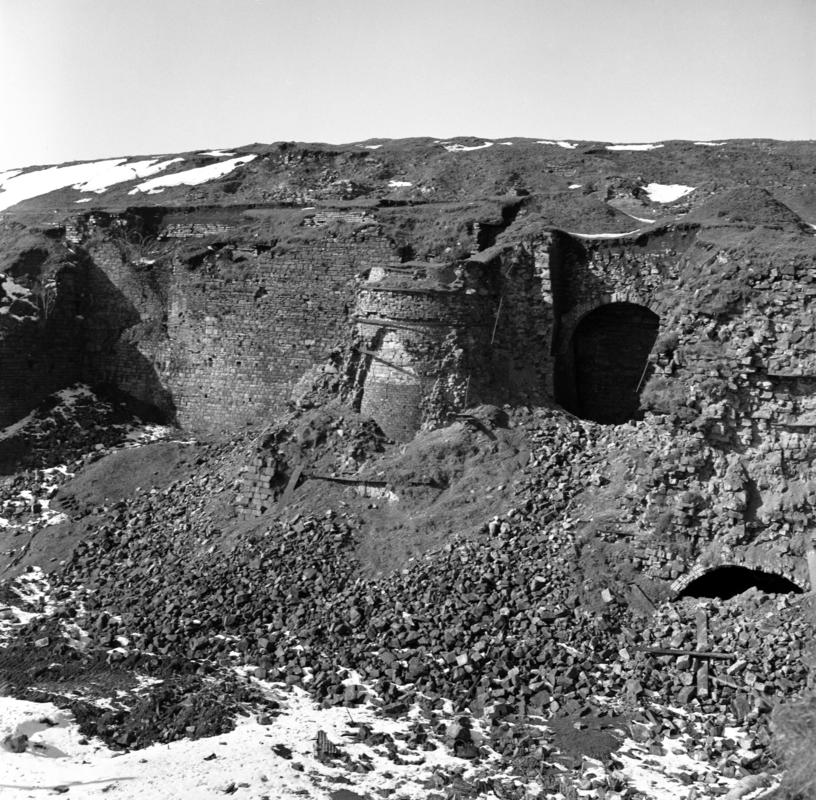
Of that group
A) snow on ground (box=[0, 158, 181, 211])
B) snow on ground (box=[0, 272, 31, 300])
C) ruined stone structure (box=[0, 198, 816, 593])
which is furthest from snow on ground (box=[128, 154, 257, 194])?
snow on ground (box=[0, 272, 31, 300])

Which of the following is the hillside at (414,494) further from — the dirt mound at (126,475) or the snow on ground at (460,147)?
the snow on ground at (460,147)

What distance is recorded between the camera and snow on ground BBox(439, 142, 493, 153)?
27.8 metres

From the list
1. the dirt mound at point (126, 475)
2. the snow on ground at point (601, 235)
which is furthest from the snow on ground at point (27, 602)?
the snow on ground at point (601, 235)

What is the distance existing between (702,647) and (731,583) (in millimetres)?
1876

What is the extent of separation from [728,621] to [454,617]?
123 inches

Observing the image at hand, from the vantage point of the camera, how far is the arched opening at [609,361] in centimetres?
1744

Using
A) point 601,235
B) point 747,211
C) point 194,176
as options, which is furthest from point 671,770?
point 194,176

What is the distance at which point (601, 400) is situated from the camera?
1766 cm

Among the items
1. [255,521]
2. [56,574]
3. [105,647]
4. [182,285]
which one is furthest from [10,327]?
[105,647]

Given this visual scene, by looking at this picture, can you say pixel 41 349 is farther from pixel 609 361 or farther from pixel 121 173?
pixel 121 173

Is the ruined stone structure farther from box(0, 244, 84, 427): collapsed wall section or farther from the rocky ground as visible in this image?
the rocky ground

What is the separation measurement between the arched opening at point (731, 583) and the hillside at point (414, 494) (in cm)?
4

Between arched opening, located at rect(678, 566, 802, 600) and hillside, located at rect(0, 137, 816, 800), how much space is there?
41 mm

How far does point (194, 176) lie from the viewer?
92.7 ft
